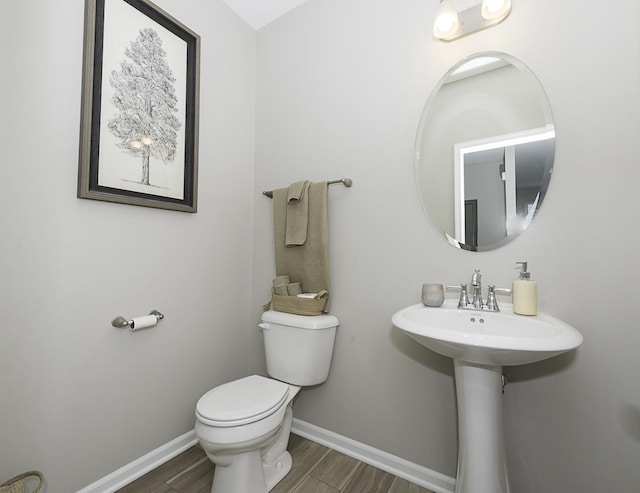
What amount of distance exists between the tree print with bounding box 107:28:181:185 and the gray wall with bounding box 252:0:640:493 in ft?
1.93

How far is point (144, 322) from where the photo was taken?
1319mm

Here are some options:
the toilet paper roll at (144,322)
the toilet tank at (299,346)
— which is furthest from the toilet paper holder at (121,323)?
the toilet tank at (299,346)

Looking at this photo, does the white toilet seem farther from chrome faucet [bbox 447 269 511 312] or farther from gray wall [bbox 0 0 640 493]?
chrome faucet [bbox 447 269 511 312]

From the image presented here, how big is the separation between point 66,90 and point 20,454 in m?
1.37

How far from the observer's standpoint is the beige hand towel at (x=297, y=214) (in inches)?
63.6

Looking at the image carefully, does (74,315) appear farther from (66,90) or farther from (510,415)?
(510,415)

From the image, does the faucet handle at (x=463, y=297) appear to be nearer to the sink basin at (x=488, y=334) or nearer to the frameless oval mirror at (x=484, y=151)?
the sink basin at (x=488, y=334)

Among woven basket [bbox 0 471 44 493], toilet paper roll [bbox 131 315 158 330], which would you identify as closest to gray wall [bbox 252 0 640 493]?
toilet paper roll [bbox 131 315 158 330]

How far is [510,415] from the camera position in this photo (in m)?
1.17

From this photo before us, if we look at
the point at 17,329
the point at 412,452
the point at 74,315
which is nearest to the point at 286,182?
the point at 74,315

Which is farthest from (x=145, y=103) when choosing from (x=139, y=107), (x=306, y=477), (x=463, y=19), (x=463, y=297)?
(x=306, y=477)

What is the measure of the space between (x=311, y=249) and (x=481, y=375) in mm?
958

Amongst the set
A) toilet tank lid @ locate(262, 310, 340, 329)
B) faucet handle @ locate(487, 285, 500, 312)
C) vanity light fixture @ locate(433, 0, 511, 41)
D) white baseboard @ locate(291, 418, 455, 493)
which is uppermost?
vanity light fixture @ locate(433, 0, 511, 41)

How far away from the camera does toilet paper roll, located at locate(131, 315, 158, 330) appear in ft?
4.24
